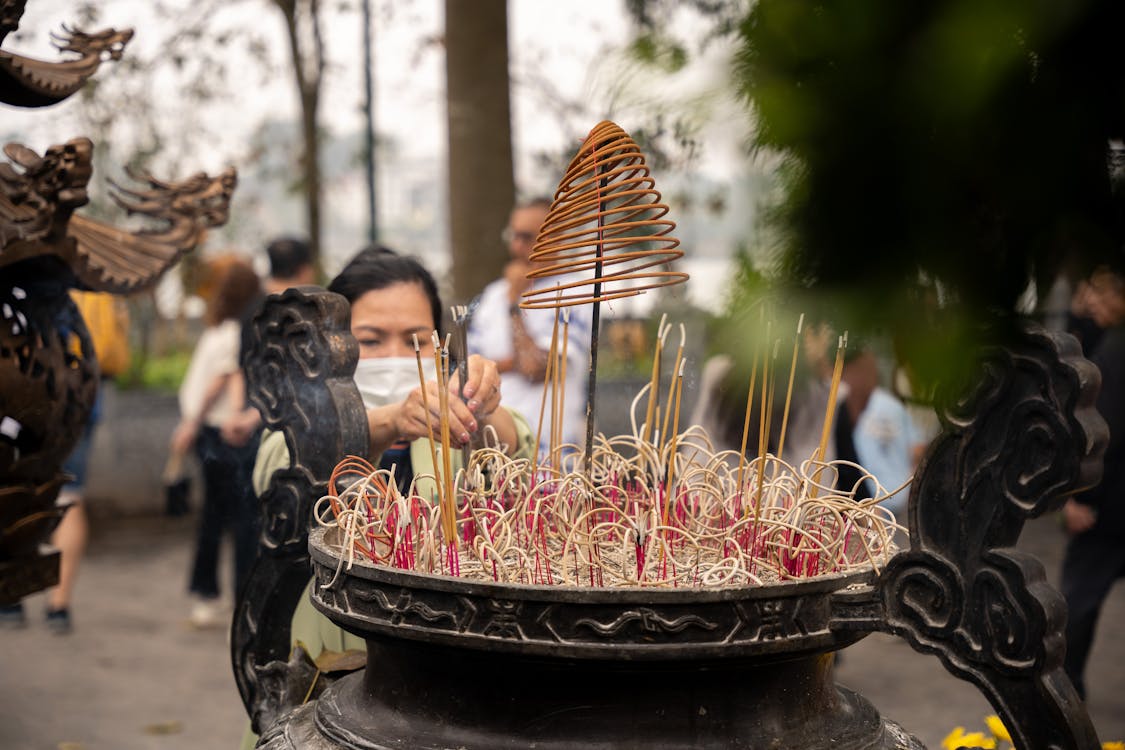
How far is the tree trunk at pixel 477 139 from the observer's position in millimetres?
6848

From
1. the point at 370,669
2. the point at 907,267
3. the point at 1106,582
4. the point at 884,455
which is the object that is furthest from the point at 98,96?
the point at 907,267

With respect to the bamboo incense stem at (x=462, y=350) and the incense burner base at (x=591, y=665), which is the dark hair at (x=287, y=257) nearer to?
the bamboo incense stem at (x=462, y=350)

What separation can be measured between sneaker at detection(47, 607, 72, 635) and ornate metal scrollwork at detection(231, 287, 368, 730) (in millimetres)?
4418

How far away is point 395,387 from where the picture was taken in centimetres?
273

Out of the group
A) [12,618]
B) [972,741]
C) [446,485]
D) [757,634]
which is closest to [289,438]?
[446,485]

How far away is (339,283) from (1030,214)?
2404 millimetres

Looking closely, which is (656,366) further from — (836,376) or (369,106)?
(369,106)

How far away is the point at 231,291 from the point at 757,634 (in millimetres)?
→ 5134

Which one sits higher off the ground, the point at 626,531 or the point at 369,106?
the point at 369,106

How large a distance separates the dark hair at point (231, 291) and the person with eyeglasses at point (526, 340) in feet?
6.09

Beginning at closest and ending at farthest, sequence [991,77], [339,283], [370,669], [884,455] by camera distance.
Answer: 1. [991,77]
2. [370,669]
3. [339,283]
4. [884,455]

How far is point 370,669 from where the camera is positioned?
76.3 inches

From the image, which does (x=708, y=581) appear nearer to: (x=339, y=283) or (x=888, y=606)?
(x=888, y=606)

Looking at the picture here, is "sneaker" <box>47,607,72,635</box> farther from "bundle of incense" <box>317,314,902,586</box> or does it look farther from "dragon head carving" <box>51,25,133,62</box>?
"bundle of incense" <box>317,314,902,586</box>
